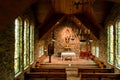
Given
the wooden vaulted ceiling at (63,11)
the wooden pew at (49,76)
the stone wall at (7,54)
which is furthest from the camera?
the wooden pew at (49,76)

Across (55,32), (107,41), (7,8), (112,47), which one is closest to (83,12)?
(107,41)

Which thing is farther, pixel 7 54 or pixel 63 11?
pixel 63 11

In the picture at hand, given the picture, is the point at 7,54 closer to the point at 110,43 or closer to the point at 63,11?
the point at 110,43

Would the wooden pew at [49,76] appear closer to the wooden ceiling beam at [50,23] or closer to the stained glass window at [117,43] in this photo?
the stained glass window at [117,43]

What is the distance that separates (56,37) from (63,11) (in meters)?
5.92

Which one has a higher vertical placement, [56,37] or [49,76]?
[56,37]

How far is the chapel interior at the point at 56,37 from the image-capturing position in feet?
20.9

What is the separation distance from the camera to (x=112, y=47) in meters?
11.2

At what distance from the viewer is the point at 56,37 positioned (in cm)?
1928

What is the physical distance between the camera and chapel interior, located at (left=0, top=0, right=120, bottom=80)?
6.36 m

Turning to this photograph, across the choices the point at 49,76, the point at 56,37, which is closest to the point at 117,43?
the point at 49,76

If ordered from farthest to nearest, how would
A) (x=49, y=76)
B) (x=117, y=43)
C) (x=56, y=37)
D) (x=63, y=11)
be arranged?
(x=56, y=37), (x=63, y=11), (x=117, y=43), (x=49, y=76)

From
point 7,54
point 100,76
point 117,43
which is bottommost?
point 100,76

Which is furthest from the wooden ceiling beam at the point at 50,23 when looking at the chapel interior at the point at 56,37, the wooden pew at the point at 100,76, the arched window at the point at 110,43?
the wooden pew at the point at 100,76
